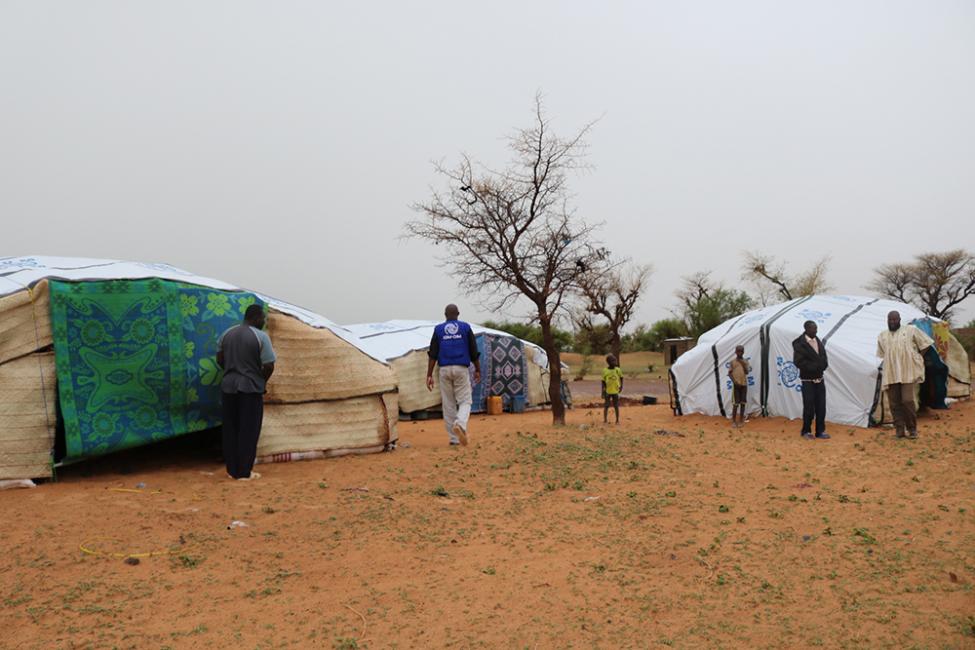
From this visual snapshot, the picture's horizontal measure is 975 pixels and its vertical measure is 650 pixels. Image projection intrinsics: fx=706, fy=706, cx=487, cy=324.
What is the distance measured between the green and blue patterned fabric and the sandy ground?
0.47 m

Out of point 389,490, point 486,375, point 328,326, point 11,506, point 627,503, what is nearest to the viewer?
point 11,506

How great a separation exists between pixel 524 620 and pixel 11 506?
A: 4.04 m

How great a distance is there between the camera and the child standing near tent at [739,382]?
38.2ft

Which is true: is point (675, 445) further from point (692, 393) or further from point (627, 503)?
point (692, 393)

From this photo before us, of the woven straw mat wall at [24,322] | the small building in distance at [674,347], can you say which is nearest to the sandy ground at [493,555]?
the woven straw mat wall at [24,322]

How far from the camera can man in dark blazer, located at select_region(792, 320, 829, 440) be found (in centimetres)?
980

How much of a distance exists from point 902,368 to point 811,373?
1.12 meters

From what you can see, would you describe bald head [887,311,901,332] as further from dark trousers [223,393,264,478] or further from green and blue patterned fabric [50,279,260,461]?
green and blue patterned fabric [50,279,260,461]

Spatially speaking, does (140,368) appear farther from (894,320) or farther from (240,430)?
(894,320)

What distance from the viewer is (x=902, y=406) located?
9.24 meters

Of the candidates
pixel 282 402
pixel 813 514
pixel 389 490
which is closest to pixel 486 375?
pixel 282 402

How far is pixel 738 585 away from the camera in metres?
3.76

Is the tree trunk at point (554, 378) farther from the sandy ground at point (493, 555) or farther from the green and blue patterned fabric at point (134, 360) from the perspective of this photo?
the green and blue patterned fabric at point (134, 360)

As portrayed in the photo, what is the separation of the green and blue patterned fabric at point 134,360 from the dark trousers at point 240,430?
0.69 m
